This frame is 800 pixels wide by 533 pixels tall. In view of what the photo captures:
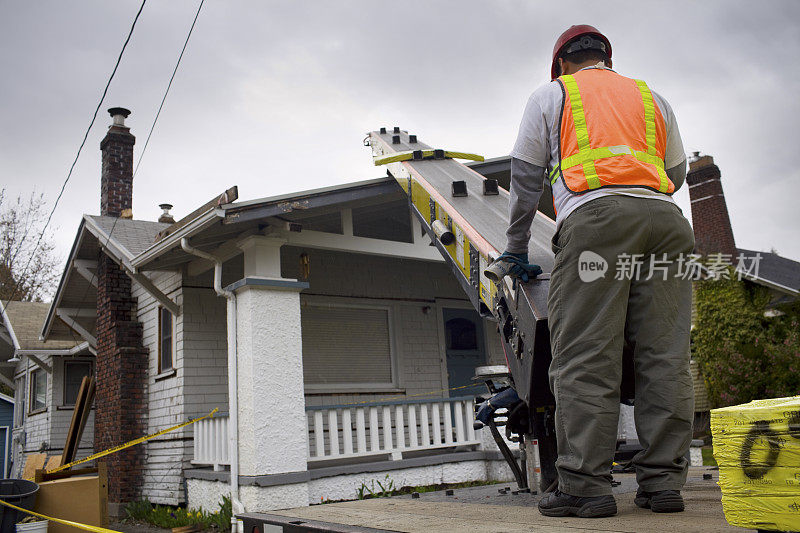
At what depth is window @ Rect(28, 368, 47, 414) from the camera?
626 inches

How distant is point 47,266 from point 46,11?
20875 millimetres

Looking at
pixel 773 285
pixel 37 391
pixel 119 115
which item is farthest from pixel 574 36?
pixel 37 391

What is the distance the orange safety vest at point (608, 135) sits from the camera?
238 centimetres

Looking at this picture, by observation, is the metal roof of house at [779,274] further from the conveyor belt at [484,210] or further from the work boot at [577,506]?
the work boot at [577,506]

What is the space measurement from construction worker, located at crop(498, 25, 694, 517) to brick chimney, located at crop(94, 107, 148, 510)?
8.73 m

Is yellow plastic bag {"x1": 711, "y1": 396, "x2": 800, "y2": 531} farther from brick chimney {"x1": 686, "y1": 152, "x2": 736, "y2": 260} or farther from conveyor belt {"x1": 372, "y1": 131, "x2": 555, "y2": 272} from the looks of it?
brick chimney {"x1": 686, "y1": 152, "x2": 736, "y2": 260}

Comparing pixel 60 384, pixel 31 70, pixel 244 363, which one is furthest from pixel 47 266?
pixel 244 363

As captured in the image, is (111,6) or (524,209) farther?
(111,6)

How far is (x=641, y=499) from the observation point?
2389mm

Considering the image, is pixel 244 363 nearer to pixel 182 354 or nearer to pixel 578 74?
pixel 182 354

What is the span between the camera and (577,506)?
227cm

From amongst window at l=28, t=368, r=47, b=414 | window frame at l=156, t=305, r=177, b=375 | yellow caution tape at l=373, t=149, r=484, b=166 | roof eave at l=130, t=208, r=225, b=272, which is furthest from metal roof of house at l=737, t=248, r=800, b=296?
window at l=28, t=368, r=47, b=414

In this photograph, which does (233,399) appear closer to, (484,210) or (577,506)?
(484,210)

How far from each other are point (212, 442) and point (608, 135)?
6.68m
